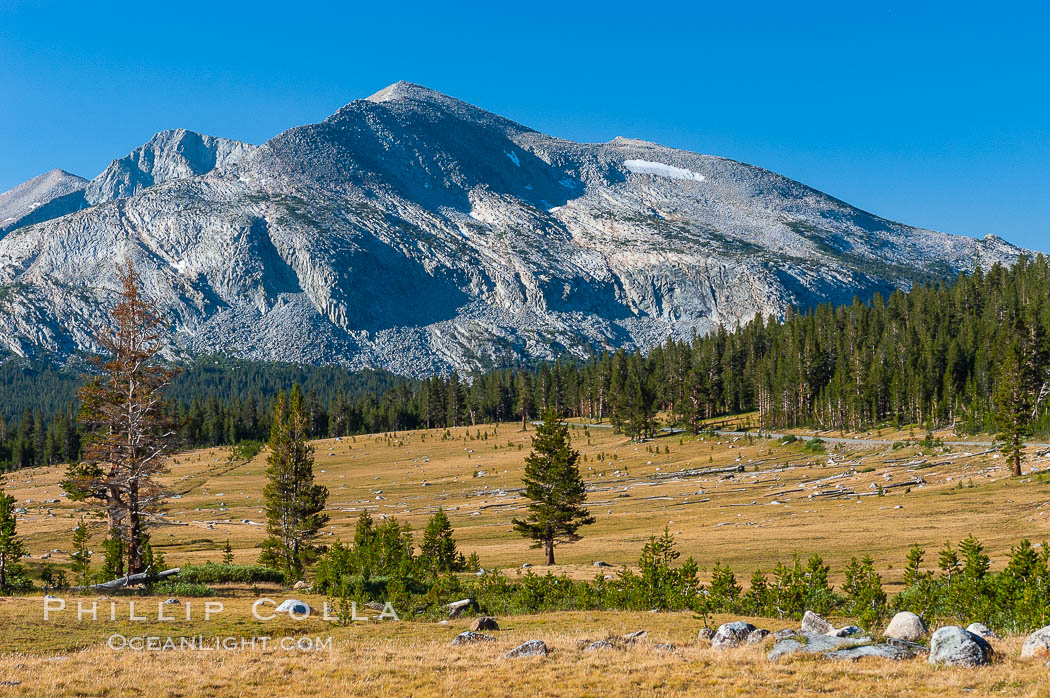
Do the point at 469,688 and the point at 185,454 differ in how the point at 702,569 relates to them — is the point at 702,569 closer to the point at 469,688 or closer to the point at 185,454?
the point at 469,688

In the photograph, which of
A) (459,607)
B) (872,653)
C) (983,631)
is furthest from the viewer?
(459,607)

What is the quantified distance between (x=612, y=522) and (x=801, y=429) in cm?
7456

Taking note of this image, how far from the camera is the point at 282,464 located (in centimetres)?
4684

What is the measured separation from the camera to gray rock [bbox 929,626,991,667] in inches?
617

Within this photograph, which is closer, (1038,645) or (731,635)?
(1038,645)

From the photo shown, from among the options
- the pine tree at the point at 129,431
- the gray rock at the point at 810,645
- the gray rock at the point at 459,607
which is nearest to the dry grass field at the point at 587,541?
the gray rock at the point at 810,645

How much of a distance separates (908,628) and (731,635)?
4909mm

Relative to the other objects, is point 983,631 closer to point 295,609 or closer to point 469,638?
point 469,638

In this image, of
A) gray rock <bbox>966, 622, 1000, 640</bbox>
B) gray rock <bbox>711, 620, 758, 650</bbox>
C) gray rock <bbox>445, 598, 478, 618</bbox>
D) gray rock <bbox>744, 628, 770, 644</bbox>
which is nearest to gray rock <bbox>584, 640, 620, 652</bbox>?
gray rock <bbox>711, 620, 758, 650</bbox>

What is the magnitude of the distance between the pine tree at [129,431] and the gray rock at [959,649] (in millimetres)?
32727

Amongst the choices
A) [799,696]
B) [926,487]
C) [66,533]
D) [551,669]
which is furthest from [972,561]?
[66,533]

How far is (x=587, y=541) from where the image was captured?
5666 cm

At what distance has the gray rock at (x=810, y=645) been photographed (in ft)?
56.4

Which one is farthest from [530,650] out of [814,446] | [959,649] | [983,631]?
[814,446]
